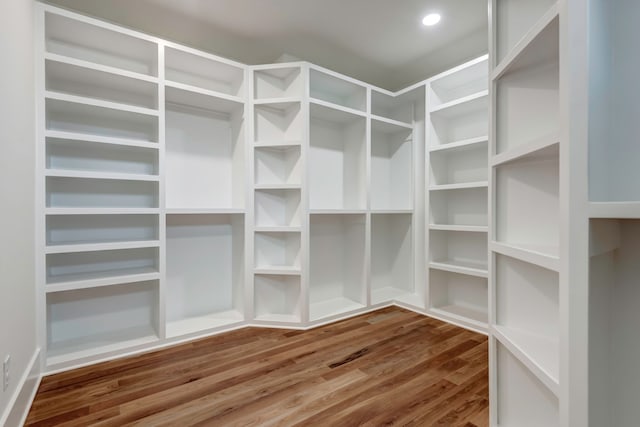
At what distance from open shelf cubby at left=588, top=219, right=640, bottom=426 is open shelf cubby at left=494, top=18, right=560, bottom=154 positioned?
40 cm

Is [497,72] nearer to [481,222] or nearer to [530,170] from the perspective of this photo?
[530,170]

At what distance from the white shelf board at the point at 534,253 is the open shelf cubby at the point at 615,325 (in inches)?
4.0

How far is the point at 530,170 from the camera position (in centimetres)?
118

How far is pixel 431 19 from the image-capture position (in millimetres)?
2441

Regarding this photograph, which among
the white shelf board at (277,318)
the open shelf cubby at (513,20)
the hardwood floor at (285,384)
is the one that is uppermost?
the open shelf cubby at (513,20)

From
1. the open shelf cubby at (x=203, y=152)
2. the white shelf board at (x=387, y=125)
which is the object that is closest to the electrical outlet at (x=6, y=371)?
the open shelf cubby at (x=203, y=152)


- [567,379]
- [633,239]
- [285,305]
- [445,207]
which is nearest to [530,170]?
[633,239]

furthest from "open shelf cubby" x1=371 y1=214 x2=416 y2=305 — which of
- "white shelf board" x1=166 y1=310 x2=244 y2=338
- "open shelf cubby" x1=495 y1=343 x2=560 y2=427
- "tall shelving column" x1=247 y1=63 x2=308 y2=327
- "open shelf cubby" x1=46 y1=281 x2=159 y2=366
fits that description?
"open shelf cubby" x1=46 y1=281 x2=159 y2=366

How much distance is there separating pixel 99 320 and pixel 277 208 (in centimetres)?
169

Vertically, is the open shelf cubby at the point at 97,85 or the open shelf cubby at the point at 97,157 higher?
the open shelf cubby at the point at 97,85

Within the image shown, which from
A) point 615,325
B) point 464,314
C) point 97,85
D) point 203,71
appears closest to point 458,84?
point 464,314

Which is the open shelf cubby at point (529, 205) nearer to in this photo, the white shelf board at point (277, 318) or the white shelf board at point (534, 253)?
the white shelf board at point (534, 253)

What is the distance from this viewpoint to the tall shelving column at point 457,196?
2758 millimetres

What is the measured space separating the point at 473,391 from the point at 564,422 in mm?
1012
